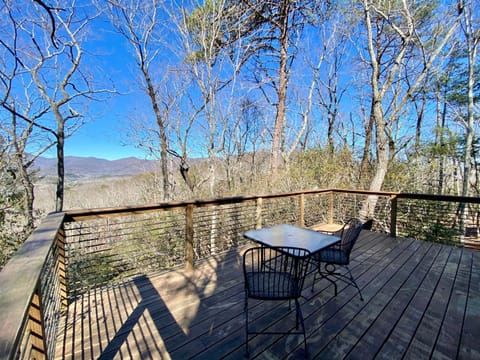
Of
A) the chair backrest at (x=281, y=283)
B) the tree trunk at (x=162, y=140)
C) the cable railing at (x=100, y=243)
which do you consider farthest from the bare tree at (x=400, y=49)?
the tree trunk at (x=162, y=140)

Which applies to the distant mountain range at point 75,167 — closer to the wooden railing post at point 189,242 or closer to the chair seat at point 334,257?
the wooden railing post at point 189,242

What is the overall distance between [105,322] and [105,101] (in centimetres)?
875

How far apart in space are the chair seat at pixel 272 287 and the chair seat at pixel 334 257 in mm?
657

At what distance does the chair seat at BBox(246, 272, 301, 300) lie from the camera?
171cm

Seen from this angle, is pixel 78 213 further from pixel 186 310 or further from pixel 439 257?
pixel 439 257

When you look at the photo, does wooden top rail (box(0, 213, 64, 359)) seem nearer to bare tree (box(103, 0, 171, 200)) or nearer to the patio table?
the patio table

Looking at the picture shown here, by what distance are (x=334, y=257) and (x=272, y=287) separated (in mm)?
1001

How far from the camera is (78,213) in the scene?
220 cm

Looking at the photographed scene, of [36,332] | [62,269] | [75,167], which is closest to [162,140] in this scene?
[75,167]

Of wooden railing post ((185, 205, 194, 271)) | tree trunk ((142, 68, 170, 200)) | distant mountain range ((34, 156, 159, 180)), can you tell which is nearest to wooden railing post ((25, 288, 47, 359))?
wooden railing post ((185, 205, 194, 271))

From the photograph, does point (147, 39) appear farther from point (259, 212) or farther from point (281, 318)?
point (281, 318)

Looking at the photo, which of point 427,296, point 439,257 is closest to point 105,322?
point 427,296

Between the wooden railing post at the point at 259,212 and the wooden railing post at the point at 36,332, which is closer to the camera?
the wooden railing post at the point at 36,332

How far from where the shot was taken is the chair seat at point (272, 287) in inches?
67.4
